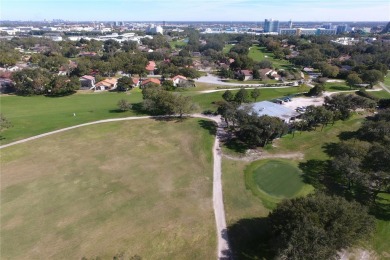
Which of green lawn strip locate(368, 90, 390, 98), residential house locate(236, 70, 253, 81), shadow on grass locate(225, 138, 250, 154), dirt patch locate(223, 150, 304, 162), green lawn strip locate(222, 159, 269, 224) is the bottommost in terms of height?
green lawn strip locate(222, 159, 269, 224)

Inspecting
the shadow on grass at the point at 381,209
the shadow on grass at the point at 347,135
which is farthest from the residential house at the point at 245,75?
the shadow on grass at the point at 381,209

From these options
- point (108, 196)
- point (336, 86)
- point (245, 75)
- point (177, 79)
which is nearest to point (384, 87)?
point (336, 86)

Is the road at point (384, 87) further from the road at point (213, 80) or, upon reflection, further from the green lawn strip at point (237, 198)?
the green lawn strip at point (237, 198)

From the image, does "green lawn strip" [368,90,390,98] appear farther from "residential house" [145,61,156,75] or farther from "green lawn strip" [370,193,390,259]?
"residential house" [145,61,156,75]

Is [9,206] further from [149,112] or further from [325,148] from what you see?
[325,148]

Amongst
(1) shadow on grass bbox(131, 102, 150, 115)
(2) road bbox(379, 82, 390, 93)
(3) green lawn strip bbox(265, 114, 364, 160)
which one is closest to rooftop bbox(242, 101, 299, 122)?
(3) green lawn strip bbox(265, 114, 364, 160)

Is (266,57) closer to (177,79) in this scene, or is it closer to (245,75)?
(245,75)
